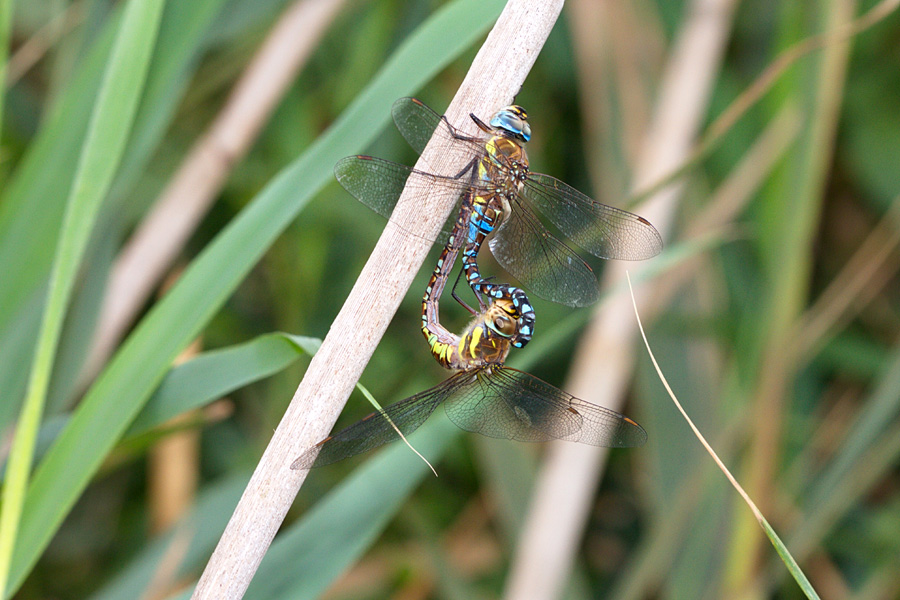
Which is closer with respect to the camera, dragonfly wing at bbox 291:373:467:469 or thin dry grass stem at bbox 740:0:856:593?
dragonfly wing at bbox 291:373:467:469

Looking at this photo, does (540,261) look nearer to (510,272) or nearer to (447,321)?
(510,272)

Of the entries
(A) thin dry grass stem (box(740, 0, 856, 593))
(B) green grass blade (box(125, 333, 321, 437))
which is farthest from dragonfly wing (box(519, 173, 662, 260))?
(A) thin dry grass stem (box(740, 0, 856, 593))

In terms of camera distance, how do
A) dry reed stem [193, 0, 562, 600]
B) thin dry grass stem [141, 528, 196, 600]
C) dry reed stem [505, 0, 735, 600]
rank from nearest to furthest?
dry reed stem [193, 0, 562, 600]
thin dry grass stem [141, 528, 196, 600]
dry reed stem [505, 0, 735, 600]

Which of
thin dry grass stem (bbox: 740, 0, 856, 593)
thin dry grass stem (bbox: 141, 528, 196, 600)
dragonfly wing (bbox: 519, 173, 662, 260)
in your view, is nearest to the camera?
dragonfly wing (bbox: 519, 173, 662, 260)

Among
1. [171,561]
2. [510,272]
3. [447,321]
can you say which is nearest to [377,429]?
[510,272]

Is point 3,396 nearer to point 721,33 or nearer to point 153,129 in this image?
point 153,129

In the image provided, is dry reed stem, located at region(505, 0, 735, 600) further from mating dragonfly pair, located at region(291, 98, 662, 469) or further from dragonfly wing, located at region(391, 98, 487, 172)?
dragonfly wing, located at region(391, 98, 487, 172)

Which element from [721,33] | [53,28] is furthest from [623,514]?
[53,28]

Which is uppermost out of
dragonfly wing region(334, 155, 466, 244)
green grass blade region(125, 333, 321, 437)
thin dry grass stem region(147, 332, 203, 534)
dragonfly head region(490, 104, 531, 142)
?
dragonfly head region(490, 104, 531, 142)

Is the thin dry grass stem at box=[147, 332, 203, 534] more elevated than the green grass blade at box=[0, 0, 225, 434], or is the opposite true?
the green grass blade at box=[0, 0, 225, 434]
